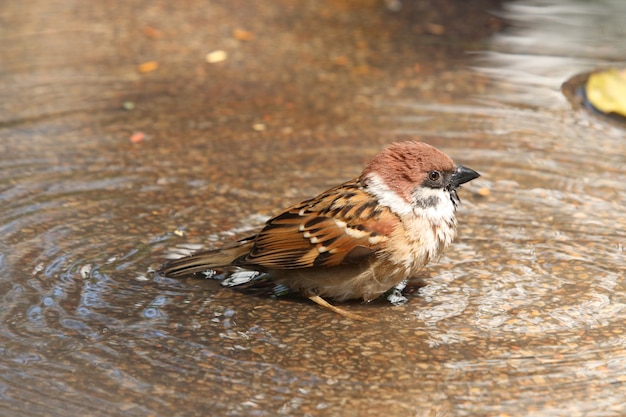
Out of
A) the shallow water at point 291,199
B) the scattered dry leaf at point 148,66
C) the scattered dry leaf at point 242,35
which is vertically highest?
the scattered dry leaf at point 242,35

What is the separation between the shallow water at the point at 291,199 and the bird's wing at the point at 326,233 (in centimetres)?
29

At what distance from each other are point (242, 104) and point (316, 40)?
1507mm

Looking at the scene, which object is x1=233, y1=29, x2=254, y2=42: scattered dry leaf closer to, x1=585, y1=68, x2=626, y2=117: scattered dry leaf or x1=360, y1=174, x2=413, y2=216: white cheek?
x1=585, y1=68, x2=626, y2=117: scattered dry leaf

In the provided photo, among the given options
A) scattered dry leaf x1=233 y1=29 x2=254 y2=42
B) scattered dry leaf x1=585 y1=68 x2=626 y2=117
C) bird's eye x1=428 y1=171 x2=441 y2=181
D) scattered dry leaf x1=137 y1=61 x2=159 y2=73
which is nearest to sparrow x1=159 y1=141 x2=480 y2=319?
bird's eye x1=428 y1=171 x2=441 y2=181

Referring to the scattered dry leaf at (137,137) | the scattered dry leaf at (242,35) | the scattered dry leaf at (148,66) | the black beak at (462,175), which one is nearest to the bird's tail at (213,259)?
the black beak at (462,175)

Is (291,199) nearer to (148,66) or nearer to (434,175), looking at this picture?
(434,175)

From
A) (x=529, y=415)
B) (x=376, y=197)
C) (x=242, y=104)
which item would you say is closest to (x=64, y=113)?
(x=242, y=104)

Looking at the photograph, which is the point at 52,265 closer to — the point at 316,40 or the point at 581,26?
the point at 316,40

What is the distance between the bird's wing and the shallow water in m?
0.29

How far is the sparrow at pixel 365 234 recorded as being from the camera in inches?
191

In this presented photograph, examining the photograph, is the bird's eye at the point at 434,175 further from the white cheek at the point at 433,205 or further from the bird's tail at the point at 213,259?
the bird's tail at the point at 213,259

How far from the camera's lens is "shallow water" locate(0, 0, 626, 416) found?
14.0ft

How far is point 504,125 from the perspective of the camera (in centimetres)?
721

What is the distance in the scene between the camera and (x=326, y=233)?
4.92m
